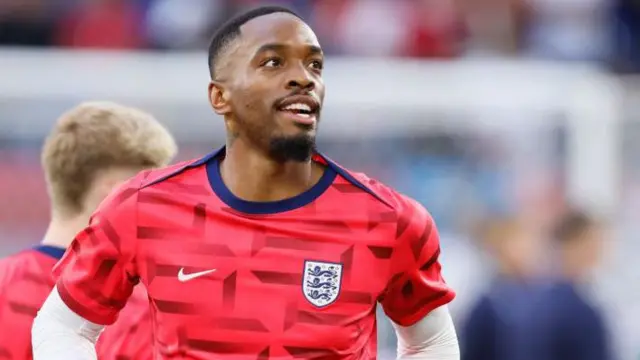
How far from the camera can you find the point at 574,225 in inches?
259

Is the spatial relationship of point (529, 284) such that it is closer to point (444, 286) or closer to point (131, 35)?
point (444, 286)

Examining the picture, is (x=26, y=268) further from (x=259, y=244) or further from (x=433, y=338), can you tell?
(x=433, y=338)

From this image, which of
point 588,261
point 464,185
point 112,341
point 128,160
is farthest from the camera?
point 464,185

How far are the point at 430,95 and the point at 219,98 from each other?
325 inches

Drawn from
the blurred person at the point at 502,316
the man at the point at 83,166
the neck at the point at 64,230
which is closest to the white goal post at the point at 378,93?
the blurred person at the point at 502,316

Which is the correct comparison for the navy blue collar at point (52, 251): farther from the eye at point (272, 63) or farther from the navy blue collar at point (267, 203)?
the eye at point (272, 63)

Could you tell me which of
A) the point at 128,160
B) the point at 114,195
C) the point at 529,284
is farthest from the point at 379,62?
the point at 114,195

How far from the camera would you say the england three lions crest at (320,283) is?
335 centimetres

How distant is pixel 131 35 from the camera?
1170 centimetres

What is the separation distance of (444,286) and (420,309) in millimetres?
80

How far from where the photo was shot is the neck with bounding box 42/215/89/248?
13.4ft

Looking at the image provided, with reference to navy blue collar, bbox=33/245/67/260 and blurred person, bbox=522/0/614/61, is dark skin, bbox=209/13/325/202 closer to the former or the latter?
navy blue collar, bbox=33/245/67/260

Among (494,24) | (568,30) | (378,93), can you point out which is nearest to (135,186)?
(378,93)

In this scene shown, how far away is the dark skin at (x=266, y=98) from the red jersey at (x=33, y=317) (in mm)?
653
